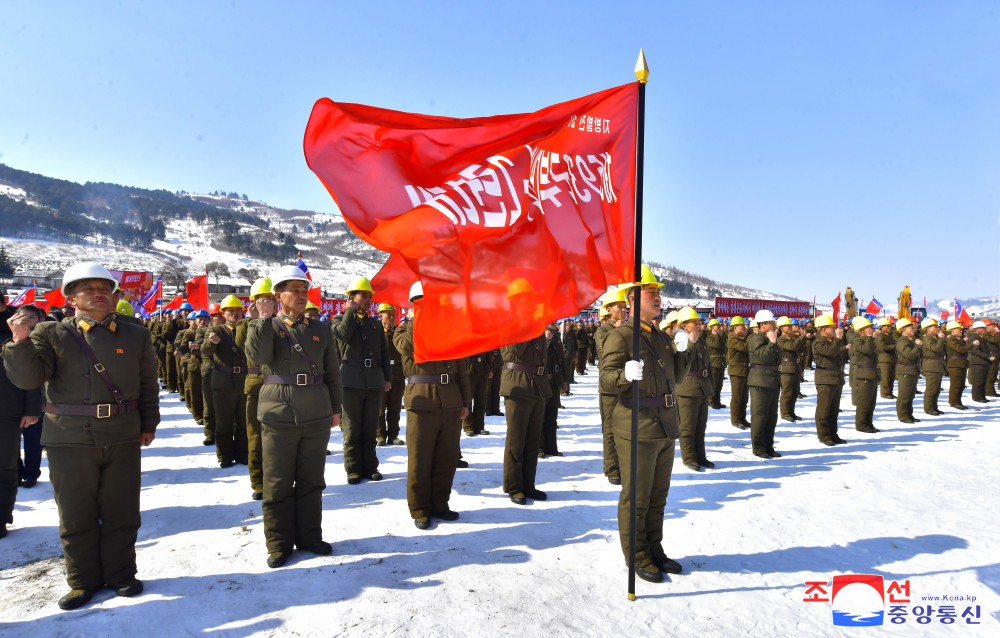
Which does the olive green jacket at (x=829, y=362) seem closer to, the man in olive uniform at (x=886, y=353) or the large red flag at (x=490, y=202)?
the man in olive uniform at (x=886, y=353)

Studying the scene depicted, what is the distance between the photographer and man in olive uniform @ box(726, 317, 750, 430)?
11359mm

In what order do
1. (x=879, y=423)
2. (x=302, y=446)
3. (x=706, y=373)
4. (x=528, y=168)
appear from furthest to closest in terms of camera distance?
(x=879, y=423)
(x=706, y=373)
(x=302, y=446)
(x=528, y=168)

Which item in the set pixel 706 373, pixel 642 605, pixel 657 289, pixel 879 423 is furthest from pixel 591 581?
pixel 879 423

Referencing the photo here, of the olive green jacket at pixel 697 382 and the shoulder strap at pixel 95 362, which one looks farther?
the olive green jacket at pixel 697 382

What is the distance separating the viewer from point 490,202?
4207mm

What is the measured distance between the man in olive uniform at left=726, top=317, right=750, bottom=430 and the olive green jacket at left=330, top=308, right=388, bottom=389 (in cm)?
757

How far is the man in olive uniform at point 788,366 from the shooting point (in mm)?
11008

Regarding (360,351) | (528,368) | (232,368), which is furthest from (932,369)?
(232,368)

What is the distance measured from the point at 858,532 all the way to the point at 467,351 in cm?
463

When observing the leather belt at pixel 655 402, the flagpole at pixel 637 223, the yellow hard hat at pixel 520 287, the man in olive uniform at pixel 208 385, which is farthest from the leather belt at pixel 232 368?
the flagpole at pixel 637 223

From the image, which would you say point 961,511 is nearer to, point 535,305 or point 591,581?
point 591,581

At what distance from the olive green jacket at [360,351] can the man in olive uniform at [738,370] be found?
7.57m

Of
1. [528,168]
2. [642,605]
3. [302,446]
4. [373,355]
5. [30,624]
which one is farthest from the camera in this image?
[373,355]

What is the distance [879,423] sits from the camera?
41.0ft
